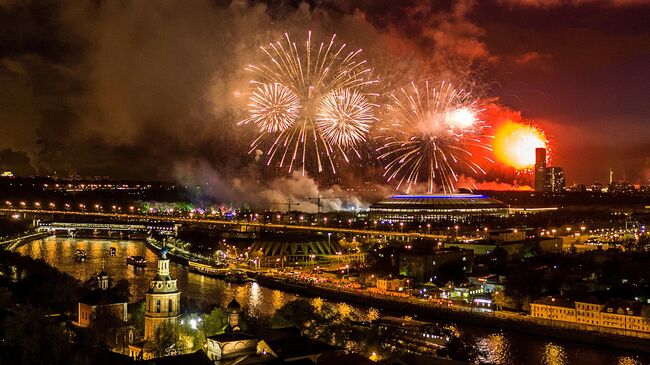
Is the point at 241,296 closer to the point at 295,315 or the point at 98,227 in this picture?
the point at 295,315

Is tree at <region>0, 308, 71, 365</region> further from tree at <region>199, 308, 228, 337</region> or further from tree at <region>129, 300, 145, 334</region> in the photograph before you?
tree at <region>129, 300, 145, 334</region>

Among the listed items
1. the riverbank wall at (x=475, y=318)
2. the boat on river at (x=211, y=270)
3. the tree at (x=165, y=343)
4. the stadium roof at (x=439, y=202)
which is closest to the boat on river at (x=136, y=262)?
the boat on river at (x=211, y=270)

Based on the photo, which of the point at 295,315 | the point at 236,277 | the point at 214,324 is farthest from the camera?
the point at 236,277

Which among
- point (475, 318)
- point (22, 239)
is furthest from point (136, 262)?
point (22, 239)

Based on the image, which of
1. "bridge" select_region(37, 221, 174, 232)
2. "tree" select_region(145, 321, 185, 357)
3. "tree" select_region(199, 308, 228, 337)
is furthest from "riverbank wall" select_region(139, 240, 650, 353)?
"bridge" select_region(37, 221, 174, 232)

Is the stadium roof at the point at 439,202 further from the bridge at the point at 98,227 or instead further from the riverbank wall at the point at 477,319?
the riverbank wall at the point at 477,319

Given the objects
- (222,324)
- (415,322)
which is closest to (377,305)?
(415,322)
